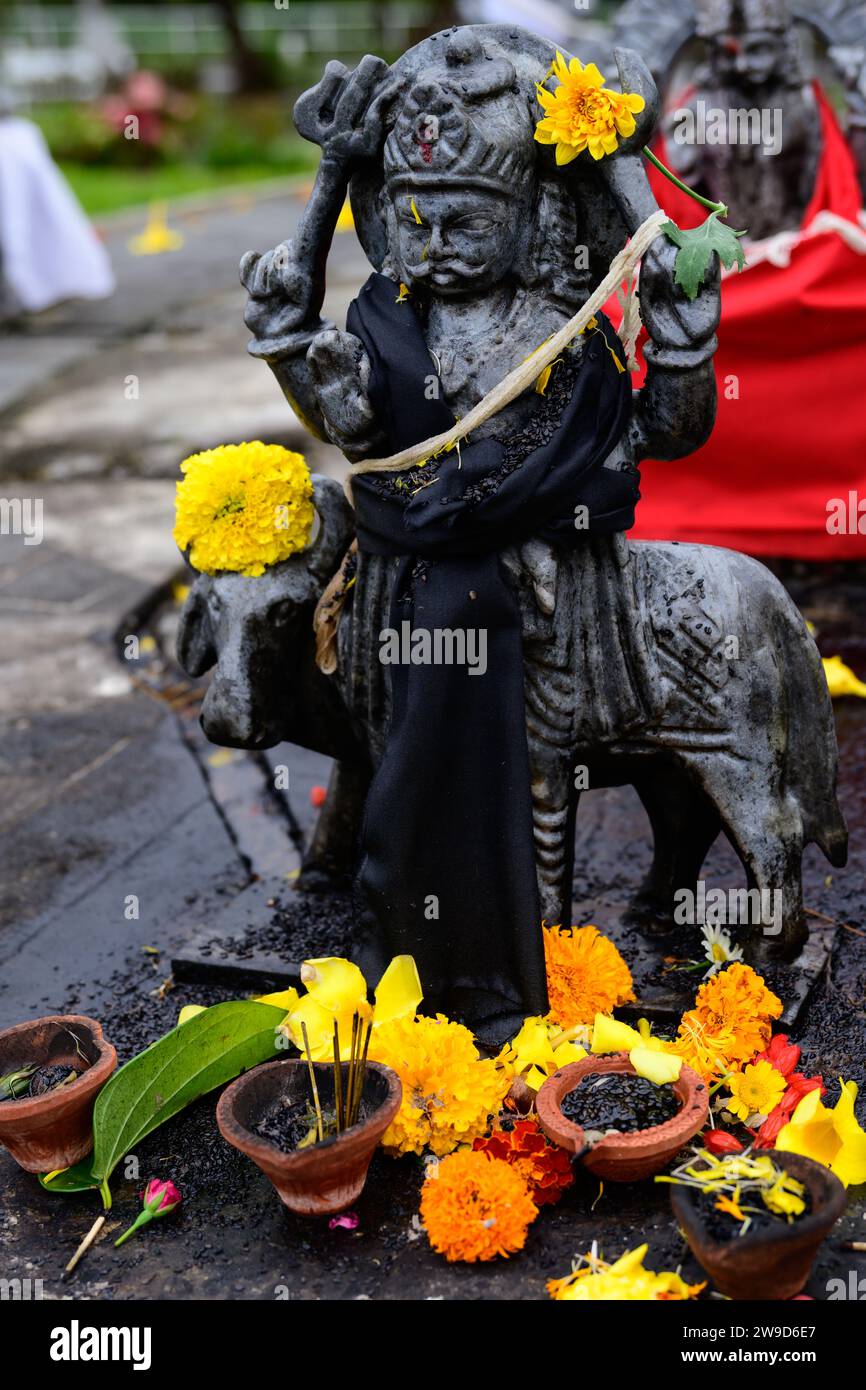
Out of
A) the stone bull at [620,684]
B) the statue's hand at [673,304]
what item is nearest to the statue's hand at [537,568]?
the stone bull at [620,684]

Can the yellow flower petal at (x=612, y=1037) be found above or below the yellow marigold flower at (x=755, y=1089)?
above

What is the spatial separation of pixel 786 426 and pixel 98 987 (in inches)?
138

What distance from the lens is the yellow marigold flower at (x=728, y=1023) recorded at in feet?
10.1

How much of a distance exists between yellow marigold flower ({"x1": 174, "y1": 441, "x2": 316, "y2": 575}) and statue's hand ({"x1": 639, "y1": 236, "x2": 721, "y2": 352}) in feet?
A: 2.80

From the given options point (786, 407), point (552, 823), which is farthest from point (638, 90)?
point (786, 407)

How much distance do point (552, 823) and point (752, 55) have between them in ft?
13.5

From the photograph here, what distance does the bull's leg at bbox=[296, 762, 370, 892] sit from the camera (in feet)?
12.6

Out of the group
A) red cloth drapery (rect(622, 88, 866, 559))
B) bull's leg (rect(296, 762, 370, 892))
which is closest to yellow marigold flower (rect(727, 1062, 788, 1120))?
bull's leg (rect(296, 762, 370, 892))

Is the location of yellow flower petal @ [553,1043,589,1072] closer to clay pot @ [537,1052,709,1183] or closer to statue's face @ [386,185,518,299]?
clay pot @ [537,1052,709,1183]

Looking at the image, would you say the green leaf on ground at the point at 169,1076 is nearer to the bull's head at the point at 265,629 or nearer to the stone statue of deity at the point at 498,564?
the stone statue of deity at the point at 498,564

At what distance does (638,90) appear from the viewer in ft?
9.81

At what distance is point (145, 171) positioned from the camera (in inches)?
863
